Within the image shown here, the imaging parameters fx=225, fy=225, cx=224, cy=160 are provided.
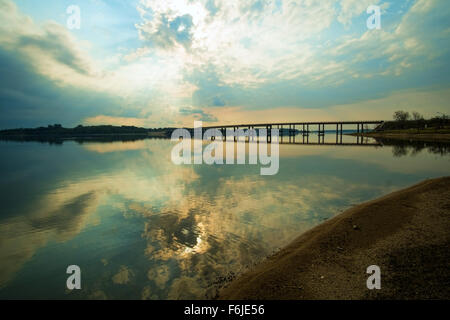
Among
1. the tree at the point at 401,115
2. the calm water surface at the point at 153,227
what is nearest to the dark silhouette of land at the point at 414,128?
the tree at the point at 401,115

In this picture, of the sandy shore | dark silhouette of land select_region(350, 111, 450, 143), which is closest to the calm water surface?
the sandy shore

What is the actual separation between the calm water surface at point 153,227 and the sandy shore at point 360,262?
50.9 inches

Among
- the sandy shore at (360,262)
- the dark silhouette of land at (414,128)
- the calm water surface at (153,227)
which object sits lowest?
the calm water surface at (153,227)

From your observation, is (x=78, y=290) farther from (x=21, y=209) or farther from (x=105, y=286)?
(x=21, y=209)

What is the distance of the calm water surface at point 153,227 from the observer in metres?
7.77

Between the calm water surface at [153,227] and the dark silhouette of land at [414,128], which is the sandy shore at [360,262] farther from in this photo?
the dark silhouette of land at [414,128]

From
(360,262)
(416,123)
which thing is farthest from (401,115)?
(360,262)

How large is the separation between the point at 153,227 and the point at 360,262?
377 inches

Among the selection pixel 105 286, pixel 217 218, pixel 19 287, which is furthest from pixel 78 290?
pixel 217 218

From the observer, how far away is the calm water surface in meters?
7.77

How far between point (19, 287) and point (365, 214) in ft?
49.8

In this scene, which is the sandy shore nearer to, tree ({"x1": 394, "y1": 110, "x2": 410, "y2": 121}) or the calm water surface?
the calm water surface

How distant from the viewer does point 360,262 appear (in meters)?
7.48

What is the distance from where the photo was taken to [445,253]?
7.47 m
